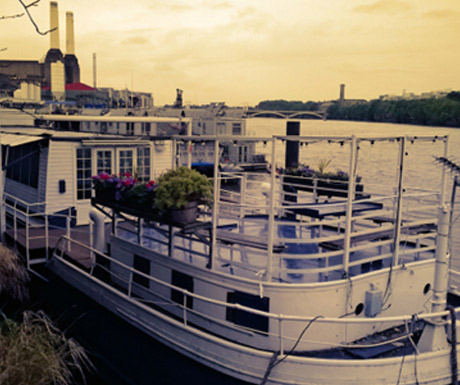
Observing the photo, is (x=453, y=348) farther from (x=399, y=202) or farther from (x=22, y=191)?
(x=22, y=191)

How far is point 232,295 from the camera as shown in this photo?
8180 millimetres

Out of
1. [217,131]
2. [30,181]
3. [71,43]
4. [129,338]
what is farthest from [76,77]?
[129,338]

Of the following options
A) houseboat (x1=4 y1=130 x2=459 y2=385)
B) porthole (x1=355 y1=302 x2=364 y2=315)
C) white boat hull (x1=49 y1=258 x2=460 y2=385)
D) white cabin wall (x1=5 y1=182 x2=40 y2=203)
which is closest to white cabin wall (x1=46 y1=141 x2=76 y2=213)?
white cabin wall (x1=5 y1=182 x2=40 y2=203)

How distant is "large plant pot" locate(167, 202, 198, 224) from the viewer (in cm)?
836

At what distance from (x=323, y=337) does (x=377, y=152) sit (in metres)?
54.9

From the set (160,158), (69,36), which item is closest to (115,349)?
(160,158)

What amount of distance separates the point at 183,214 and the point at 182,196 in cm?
31

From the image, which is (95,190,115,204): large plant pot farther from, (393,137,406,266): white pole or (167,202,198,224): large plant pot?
(393,137,406,266): white pole

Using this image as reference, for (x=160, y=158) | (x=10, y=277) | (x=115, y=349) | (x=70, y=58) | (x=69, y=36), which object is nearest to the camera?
(x=115, y=349)

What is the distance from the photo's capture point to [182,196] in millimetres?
8312

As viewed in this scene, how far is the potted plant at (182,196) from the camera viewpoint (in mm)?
8305

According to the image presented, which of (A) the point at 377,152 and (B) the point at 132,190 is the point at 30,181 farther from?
(A) the point at 377,152

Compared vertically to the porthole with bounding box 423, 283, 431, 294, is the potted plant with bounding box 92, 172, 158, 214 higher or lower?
higher

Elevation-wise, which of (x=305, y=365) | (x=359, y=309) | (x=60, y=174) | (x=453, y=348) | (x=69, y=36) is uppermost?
(x=69, y=36)
